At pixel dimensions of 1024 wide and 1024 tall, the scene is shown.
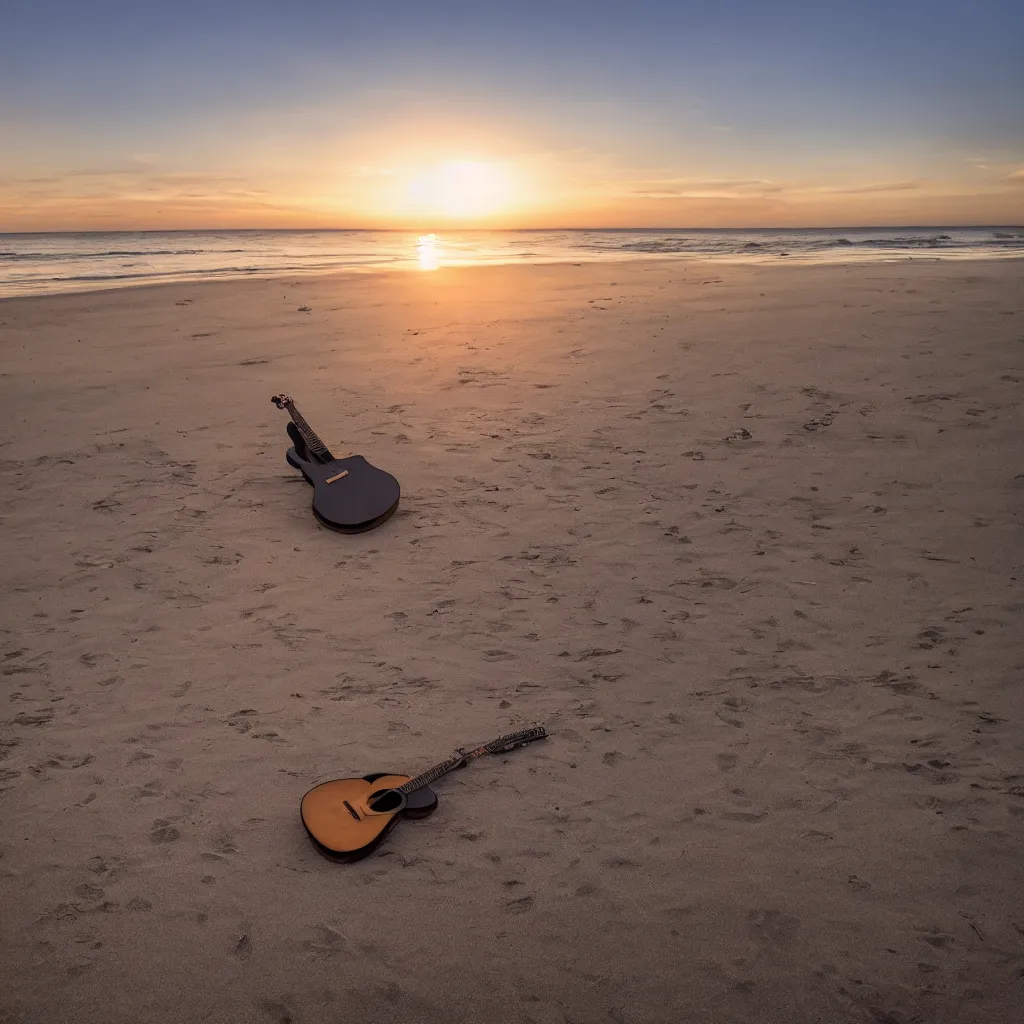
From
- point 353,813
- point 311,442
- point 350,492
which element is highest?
point 311,442

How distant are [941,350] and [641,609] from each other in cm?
571

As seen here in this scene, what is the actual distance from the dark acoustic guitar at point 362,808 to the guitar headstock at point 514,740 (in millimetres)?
159

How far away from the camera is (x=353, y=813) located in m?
2.81

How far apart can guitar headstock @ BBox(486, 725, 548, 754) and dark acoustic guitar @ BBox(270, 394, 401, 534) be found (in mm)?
2208

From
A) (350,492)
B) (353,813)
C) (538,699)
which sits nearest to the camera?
(353,813)

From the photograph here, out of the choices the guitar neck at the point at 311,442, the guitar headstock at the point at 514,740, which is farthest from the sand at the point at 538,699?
the guitar neck at the point at 311,442

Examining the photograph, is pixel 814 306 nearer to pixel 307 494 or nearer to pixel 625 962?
pixel 307 494

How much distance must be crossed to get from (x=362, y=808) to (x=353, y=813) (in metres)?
0.04

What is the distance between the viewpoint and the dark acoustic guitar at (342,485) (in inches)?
199

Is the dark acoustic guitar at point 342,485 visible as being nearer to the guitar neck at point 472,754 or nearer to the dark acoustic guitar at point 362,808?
the guitar neck at point 472,754

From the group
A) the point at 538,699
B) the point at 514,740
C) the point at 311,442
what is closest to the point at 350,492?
the point at 311,442

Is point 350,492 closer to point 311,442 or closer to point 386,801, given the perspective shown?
point 311,442

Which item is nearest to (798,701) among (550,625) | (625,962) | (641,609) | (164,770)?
(641,609)

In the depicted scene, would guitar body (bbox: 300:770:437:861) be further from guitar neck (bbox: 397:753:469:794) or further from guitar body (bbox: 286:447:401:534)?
guitar body (bbox: 286:447:401:534)
